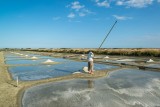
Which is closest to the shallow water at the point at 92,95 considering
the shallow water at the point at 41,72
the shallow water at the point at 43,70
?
the shallow water at the point at 41,72

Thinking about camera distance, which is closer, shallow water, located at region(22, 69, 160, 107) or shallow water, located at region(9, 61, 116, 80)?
shallow water, located at region(22, 69, 160, 107)

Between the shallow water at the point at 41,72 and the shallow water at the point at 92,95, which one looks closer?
the shallow water at the point at 92,95

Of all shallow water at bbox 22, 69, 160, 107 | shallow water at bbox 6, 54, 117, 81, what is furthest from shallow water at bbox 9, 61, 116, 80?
shallow water at bbox 22, 69, 160, 107

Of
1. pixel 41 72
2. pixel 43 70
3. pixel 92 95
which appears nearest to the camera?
pixel 92 95

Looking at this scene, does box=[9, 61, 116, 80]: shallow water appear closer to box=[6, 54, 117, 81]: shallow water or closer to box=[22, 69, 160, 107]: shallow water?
box=[6, 54, 117, 81]: shallow water

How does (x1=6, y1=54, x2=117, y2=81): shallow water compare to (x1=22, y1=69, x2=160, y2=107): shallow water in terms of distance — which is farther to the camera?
(x1=6, y1=54, x2=117, y2=81): shallow water

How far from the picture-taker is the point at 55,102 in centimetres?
860

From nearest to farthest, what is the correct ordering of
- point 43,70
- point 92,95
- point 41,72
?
point 92,95
point 41,72
point 43,70

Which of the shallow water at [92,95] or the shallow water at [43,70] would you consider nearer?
the shallow water at [92,95]

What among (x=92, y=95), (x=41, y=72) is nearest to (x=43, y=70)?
(x=41, y=72)

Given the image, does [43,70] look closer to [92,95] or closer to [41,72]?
[41,72]

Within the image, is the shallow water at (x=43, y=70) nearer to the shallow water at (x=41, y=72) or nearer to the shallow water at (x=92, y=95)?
the shallow water at (x=41, y=72)

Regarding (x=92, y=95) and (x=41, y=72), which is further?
(x=41, y=72)

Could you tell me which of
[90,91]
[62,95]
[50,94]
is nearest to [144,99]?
[90,91]
